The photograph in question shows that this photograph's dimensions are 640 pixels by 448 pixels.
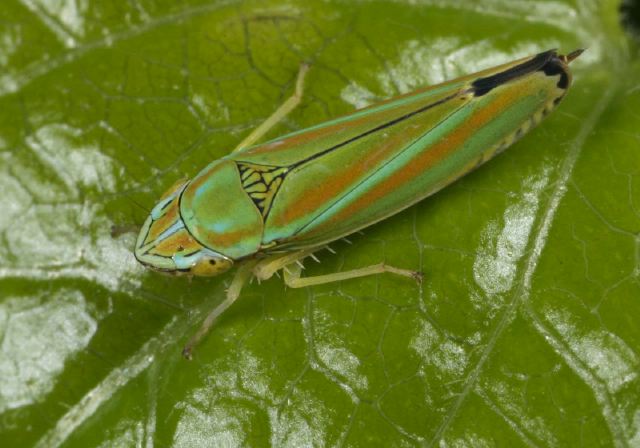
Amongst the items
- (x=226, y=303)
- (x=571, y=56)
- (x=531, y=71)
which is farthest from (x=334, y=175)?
(x=571, y=56)

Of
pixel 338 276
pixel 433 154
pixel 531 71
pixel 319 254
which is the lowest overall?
pixel 338 276

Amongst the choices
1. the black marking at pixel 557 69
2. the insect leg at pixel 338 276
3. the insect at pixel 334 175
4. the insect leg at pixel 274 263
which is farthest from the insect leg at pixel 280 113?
the black marking at pixel 557 69

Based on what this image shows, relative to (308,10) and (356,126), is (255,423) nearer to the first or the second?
(356,126)

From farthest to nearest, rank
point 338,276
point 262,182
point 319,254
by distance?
point 319,254, point 262,182, point 338,276

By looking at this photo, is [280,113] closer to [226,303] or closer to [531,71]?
[226,303]

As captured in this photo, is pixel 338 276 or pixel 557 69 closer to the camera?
pixel 557 69

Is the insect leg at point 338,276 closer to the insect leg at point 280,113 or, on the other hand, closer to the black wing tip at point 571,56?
the insect leg at point 280,113

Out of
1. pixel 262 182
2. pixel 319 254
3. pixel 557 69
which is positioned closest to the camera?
pixel 557 69
